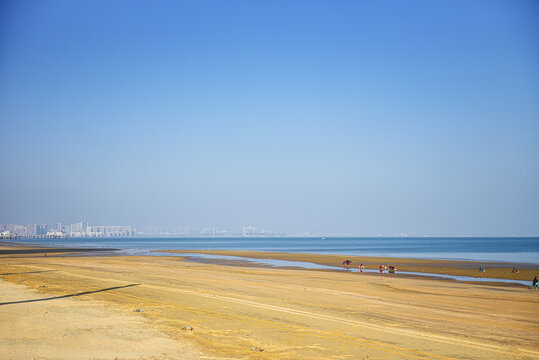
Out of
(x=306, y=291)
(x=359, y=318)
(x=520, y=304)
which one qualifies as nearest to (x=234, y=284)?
(x=306, y=291)

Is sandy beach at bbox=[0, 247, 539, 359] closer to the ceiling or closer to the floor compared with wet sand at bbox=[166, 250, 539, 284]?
closer to the ceiling

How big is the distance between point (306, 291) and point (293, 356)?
14954 mm

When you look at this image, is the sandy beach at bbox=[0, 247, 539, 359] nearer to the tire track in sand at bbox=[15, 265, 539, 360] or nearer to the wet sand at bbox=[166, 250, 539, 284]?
the tire track in sand at bbox=[15, 265, 539, 360]

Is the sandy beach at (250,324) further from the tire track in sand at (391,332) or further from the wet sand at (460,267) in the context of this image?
the wet sand at (460,267)

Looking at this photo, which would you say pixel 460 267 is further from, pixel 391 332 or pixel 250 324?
pixel 250 324

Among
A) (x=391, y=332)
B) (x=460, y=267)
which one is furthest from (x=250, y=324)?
(x=460, y=267)

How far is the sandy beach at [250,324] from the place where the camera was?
36.9 ft

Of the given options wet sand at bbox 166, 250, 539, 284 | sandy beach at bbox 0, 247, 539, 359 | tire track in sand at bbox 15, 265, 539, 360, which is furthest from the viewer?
wet sand at bbox 166, 250, 539, 284

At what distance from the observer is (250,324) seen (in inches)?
580

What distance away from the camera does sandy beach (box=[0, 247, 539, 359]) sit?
36.9ft

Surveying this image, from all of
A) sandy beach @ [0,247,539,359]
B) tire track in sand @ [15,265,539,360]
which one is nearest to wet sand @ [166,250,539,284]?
sandy beach @ [0,247,539,359]


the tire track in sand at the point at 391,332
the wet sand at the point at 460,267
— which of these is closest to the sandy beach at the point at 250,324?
the tire track in sand at the point at 391,332

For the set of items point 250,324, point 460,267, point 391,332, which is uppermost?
point 250,324

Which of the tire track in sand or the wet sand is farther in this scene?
the wet sand
